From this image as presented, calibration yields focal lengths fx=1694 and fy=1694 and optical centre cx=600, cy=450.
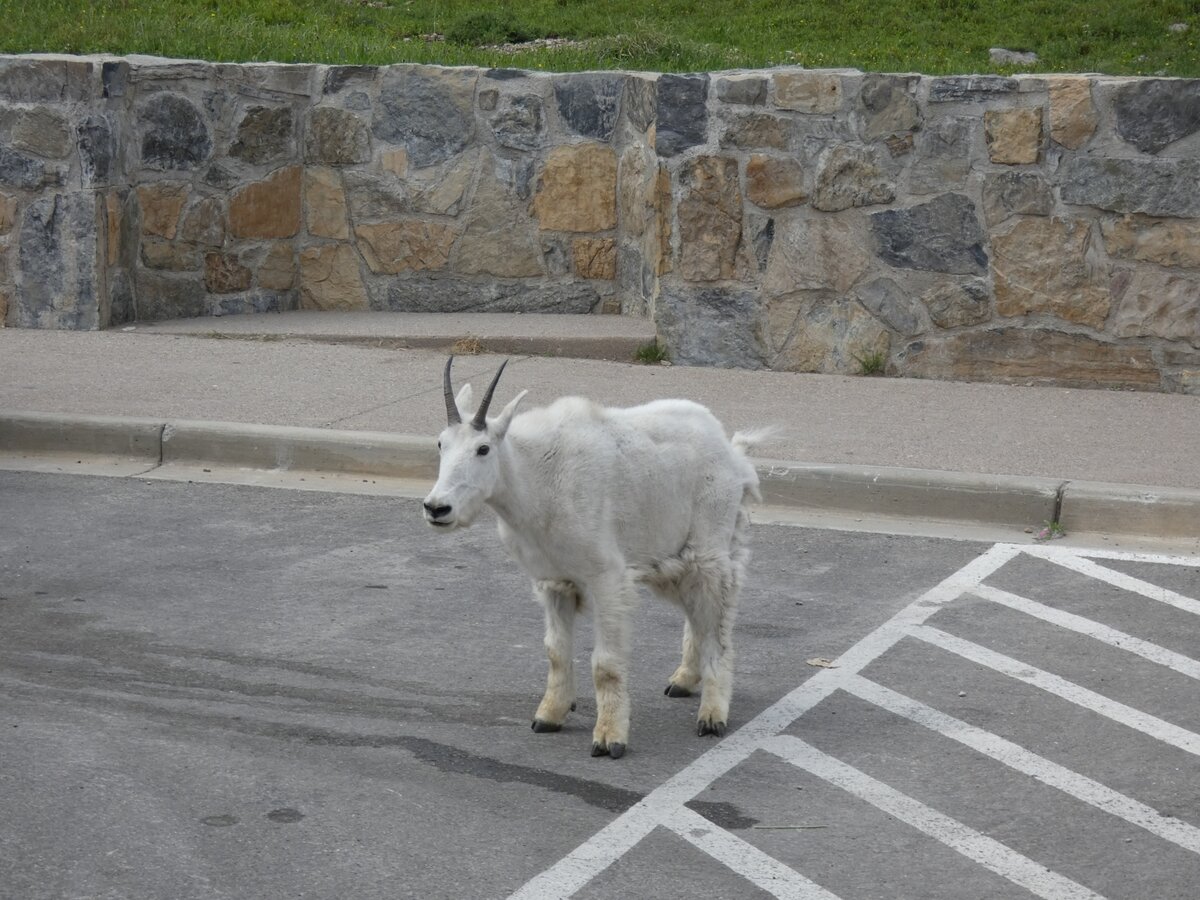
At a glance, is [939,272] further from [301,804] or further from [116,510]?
[301,804]

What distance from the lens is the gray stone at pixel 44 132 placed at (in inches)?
432

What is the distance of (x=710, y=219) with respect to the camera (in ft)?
33.7

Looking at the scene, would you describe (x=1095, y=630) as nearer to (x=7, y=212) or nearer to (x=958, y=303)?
(x=958, y=303)

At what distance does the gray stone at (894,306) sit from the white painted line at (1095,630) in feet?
11.6

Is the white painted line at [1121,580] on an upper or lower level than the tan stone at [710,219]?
lower

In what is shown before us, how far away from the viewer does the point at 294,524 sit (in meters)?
7.84


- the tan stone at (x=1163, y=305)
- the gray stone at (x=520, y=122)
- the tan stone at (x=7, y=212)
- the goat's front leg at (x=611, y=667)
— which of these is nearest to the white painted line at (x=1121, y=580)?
the goat's front leg at (x=611, y=667)

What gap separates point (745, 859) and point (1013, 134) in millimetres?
6480

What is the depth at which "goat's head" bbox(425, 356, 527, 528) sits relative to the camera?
4.83 meters

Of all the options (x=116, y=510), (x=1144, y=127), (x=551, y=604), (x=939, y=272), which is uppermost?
(x=1144, y=127)

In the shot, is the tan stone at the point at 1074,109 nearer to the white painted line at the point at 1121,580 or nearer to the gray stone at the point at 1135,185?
the gray stone at the point at 1135,185

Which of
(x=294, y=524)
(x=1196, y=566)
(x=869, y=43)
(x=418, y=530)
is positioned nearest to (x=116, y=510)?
(x=294, y=524)

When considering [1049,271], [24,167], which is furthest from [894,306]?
[24,167]

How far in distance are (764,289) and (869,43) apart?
4.56 metres
